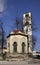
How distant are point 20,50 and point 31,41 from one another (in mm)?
5027

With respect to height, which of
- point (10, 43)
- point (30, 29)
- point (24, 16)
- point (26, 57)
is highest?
point (24, 16)

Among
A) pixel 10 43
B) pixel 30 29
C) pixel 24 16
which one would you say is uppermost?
pixel 24 16

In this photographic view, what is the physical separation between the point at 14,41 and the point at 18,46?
0.88 m

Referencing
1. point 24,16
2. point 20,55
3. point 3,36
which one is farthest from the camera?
point 24,16

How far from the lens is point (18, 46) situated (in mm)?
26484

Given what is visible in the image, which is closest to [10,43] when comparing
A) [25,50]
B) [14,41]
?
[14,41]

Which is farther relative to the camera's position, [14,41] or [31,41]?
[31,41]

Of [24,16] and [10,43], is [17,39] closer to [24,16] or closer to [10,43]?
[10,43]

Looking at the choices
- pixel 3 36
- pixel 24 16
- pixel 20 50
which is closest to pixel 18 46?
pixel 20 50

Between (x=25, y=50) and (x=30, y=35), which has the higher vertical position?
(x=30, y=35)

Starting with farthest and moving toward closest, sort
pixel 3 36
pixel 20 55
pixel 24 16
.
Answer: pixel 24 16 < pixel 3 36 < pixel 20 55

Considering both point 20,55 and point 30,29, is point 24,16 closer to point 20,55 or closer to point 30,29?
point 30,29

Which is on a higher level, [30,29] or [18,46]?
[30,29]

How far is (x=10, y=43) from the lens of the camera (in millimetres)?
26719
